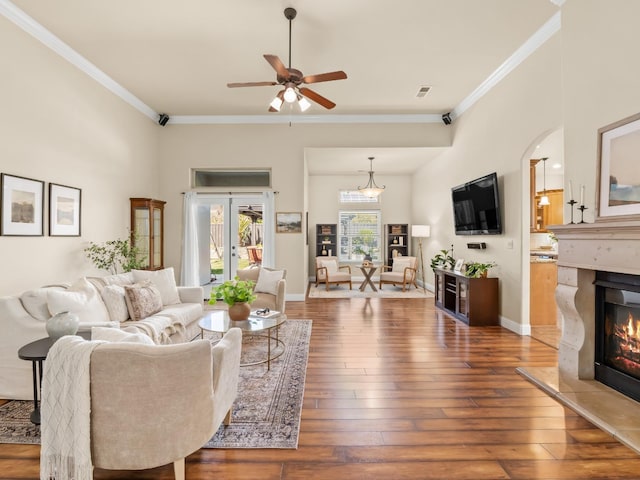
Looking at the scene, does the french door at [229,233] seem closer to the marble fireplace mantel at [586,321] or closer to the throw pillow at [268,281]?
the throw pillow at [268,281]

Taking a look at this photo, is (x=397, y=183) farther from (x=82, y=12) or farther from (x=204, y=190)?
(x=82, y=12)

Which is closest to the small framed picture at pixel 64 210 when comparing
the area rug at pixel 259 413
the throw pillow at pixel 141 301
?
the throw pillow at pixel 141 301

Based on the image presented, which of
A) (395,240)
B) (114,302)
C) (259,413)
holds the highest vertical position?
(395,240)

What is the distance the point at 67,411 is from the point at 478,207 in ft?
18.3

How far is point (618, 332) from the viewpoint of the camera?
2830 millimetres

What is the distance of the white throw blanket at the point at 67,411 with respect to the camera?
1617mm

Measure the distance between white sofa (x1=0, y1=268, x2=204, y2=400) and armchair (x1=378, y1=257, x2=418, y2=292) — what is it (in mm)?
4972

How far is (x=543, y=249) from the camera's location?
20.8ft

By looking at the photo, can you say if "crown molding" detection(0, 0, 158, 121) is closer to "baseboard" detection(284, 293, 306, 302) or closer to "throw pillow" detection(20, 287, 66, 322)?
"throw pillow" detection(20, 287, 66, 322)

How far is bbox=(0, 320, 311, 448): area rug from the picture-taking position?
7.30ft

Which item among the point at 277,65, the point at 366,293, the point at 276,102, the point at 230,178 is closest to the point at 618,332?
the point at 277,65

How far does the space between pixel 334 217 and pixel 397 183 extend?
2.11 m

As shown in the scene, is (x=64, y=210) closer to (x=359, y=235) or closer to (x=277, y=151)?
(x=277, y=151)

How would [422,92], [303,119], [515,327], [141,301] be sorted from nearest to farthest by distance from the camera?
[141,301] < [515,327] < [422,92] < [303,119]
